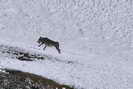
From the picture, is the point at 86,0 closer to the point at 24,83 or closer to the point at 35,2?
the point at 35,2

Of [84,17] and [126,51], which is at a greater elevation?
[84,17]

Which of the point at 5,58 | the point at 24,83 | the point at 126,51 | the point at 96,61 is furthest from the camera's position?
the point at 126,51

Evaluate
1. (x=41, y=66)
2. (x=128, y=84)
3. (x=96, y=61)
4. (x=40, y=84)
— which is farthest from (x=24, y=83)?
(x=96, y=61)

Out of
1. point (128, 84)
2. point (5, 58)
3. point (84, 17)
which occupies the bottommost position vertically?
point (128, 84)

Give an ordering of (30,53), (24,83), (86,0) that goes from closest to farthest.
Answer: (24,83) < (30,53) < (86,0)

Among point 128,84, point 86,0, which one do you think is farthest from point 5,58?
point 86,0

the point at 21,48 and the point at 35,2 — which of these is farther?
the point at 35,2
